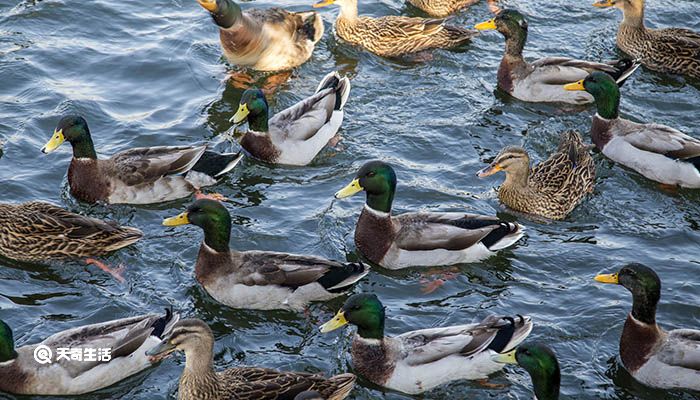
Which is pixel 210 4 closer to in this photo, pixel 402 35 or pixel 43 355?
pixel 402 35

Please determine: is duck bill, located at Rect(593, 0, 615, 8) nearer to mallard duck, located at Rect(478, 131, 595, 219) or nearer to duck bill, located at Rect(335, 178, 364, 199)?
mallard duck, located at Rect(478, 131, 595, 219)

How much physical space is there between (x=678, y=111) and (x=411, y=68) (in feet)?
10.9

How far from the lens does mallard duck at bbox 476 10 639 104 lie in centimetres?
1302

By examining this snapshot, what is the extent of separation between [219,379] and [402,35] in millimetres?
7193

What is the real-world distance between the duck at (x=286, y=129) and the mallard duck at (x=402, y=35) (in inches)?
93.8

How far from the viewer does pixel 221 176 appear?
1139cm

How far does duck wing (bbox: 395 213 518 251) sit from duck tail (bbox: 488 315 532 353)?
1456 mm

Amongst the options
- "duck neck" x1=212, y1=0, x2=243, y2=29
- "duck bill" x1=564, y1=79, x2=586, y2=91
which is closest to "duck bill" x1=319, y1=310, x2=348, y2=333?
"duck bill" x1=564, y1=79, x2=586, y2=91

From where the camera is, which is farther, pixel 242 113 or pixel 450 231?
pixel 242 113

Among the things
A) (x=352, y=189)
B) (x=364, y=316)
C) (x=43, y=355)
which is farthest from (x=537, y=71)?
(x=43, y=355)

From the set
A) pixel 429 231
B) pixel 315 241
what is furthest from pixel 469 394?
pixel 315 241

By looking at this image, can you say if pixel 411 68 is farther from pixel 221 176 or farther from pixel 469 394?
pixel 469 394

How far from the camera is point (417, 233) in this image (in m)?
9.98

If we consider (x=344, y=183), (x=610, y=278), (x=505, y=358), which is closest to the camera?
(x=505, y=358)
